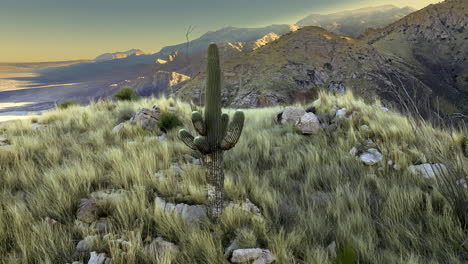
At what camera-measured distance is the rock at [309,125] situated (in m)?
5.81

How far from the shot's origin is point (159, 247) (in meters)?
2.17

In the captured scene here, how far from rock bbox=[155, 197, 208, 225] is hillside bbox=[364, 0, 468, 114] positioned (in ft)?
329

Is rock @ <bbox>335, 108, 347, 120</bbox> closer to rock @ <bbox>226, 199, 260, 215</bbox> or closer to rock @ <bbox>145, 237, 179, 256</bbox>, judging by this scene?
rock @ <bbox>226, 199, 260, 215</bbox>

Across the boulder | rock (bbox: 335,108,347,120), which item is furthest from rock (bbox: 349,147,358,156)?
the boulder

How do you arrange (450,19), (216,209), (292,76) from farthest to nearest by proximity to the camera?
1. (450,19)
2. (292,76)
3. (216,209)

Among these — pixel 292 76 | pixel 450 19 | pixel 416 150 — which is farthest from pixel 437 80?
pixel 416 150

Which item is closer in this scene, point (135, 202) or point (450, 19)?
point (135, 202)

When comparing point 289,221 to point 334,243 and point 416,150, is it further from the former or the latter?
point 416,150

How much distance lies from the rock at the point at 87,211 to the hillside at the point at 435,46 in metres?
101

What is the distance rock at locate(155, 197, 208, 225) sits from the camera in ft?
8.54

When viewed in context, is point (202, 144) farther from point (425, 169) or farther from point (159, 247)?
point (425, 169)

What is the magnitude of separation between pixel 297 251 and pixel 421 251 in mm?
1155

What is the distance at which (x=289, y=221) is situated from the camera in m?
2.67

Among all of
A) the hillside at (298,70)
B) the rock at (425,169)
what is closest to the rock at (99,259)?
the rock at (425,169)
